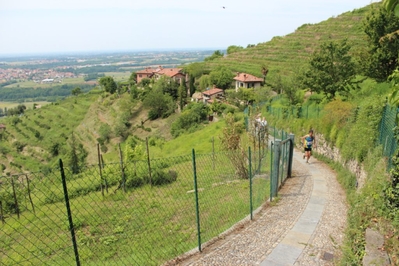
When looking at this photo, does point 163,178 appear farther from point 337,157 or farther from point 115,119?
point 115,119

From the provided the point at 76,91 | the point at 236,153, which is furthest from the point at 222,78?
the point at 76,91

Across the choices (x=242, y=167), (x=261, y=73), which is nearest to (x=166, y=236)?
(x=242, y=167)

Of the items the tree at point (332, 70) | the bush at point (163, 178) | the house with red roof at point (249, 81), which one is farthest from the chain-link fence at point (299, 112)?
the house with red roof at point (249, 81)

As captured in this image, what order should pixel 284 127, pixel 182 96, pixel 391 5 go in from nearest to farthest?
1. pixel 391 5
2. pixel 284 127
3. pixel 182 96

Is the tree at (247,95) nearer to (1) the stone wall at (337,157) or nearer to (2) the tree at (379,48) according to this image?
(2) the tree at (379,48)

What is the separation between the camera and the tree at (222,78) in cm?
5938

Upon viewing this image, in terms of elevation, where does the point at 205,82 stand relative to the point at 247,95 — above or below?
above

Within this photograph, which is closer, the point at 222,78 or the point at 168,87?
the point at 222,78

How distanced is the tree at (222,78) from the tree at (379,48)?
40.5 metres

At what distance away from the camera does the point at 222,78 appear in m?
59.6

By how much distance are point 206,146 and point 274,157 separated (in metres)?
16.6

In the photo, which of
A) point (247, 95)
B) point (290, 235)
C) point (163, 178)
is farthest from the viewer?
point (247, 95)

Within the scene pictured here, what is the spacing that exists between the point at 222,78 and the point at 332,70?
37.8 m

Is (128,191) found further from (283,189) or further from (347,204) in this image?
(347,204)
